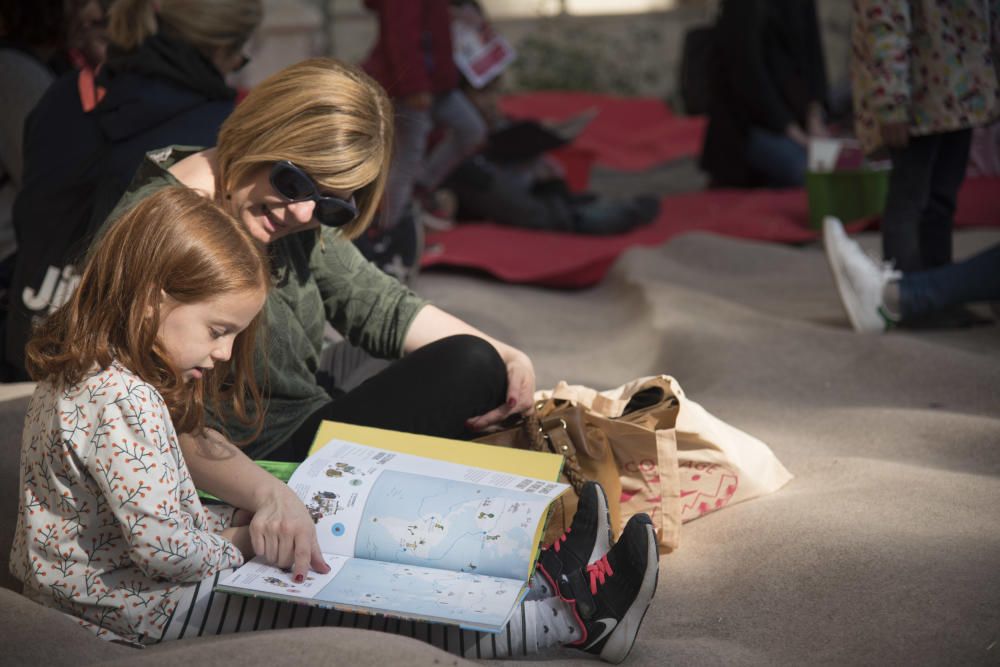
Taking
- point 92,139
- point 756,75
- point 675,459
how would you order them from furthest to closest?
1. point 756,75
2. point 92,139
3. point 675,459

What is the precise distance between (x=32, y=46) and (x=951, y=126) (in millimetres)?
2983

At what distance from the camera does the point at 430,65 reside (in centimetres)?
530

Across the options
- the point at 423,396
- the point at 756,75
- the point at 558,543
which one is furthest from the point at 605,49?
the point at 558,543

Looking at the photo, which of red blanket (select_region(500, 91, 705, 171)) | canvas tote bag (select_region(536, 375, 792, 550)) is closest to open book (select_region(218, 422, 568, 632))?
canvas tote bag (select_region(536, 375, 792, 550))

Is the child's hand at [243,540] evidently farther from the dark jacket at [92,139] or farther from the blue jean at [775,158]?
the blue jean at [775,158]

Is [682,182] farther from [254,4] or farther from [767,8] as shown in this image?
[254,4]

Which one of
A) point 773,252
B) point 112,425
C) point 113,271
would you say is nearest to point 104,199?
point 113,271

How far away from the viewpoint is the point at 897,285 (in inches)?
141

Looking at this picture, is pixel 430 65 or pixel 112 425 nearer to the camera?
pixel 112 425

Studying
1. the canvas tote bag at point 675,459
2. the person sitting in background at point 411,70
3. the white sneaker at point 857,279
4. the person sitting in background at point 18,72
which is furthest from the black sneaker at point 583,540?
the person sitting in background at point 411,70

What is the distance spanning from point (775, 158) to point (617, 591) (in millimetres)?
5223

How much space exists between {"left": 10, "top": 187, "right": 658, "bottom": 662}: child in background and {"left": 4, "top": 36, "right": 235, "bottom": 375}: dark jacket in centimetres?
112

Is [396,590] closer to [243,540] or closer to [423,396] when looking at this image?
[243,540]

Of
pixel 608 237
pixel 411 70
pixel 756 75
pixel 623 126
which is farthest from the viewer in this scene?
pixel 623 126
